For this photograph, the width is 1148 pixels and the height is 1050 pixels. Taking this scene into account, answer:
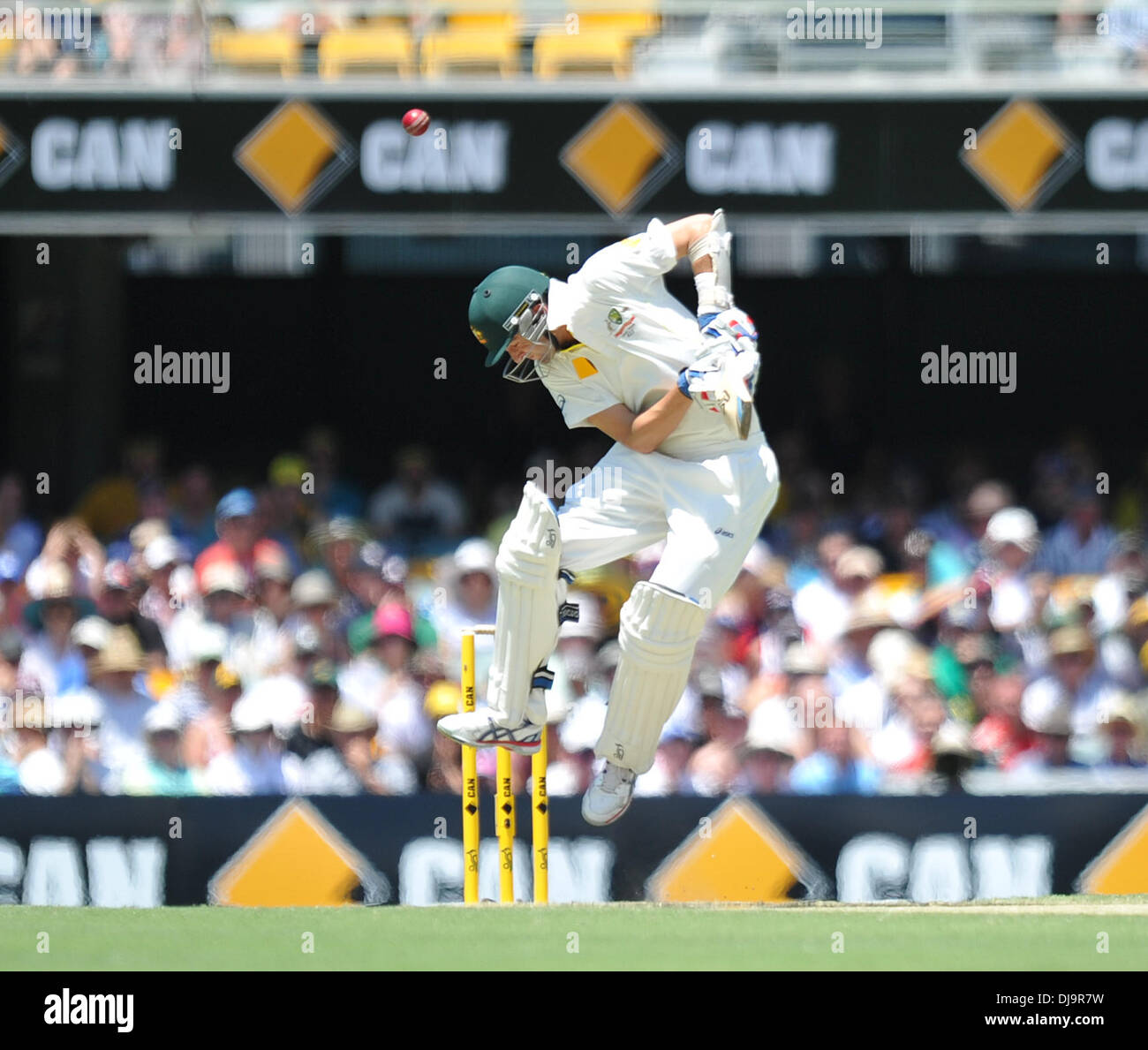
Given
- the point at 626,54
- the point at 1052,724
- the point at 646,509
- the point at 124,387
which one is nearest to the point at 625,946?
the point at 646,509

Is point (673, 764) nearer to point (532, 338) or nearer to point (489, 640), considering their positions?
point (489, 640)

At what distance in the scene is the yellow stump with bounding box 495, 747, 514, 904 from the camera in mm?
7328

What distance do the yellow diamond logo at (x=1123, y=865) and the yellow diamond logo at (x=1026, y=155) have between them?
369 cm

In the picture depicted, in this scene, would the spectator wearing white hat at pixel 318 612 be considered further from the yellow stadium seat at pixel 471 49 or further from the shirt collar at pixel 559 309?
the shirt collar at pixel 559 309

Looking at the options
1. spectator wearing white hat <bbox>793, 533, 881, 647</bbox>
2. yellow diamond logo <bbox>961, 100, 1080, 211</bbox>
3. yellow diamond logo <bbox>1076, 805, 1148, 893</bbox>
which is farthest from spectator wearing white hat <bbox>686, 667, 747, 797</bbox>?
yellow diamond logo <bbox>961, 100, 1080, 211</bbox>

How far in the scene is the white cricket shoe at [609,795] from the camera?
7.05 m

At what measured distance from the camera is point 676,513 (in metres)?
7.02

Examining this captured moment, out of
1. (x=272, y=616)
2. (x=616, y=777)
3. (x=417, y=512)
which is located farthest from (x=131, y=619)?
(x=616, y=777)

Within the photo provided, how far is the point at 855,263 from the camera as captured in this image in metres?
13.8

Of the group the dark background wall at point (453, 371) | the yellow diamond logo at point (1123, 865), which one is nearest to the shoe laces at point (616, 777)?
the yellow diamond logo at point (1123, 865)

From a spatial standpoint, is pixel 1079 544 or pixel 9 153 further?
pixel 1079 544

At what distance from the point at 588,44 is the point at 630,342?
13.9 ft

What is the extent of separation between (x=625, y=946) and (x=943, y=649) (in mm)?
3859

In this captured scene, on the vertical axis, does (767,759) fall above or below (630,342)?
below
